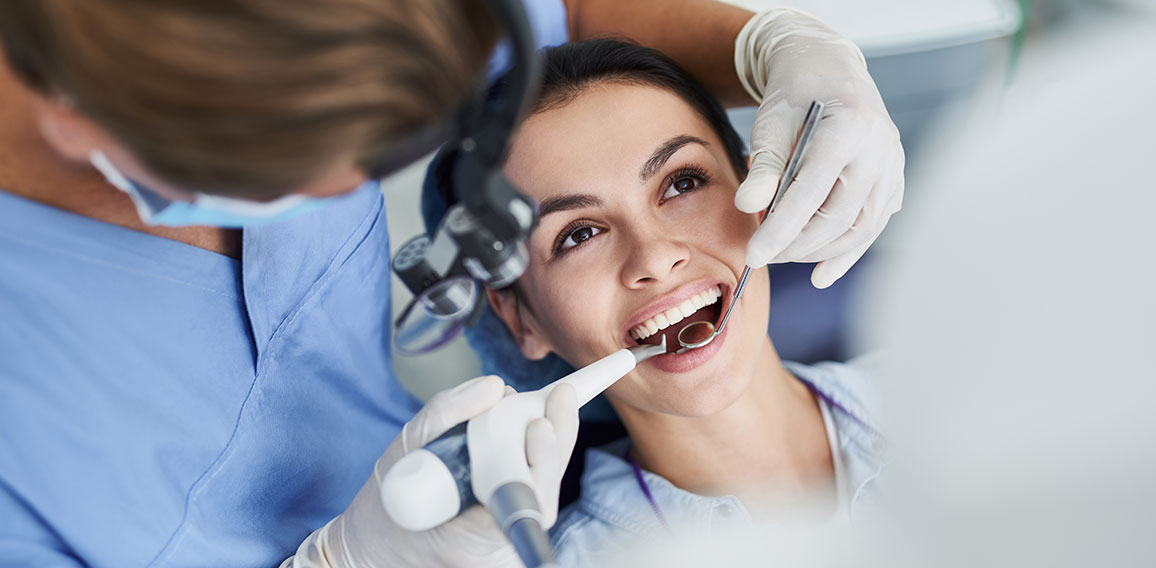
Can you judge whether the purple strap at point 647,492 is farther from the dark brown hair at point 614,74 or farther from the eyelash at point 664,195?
the dark brown hair at point 614,74

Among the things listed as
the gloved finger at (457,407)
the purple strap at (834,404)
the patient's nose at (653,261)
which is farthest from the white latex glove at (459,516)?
the purple strap at (834,404)

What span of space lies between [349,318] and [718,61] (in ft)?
2.62

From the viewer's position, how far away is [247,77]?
57cm

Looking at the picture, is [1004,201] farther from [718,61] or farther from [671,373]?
[718,61]

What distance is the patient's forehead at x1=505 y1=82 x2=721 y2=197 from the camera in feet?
4.04

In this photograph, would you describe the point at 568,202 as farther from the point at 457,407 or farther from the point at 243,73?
the point at 243,73

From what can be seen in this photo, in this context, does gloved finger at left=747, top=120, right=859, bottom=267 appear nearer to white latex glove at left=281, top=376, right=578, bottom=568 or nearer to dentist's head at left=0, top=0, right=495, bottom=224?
white latex glove at left=281, top=376, right=578, bottom=568

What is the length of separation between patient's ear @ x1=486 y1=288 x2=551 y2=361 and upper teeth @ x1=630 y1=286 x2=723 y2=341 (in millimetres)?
227

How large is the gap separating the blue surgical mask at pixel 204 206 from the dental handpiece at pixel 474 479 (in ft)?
1.04

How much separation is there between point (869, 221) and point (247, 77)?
3.07 feet

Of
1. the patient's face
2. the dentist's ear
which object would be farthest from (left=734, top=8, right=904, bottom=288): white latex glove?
the dentist's ear

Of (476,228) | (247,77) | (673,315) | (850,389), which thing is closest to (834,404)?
(850,389)

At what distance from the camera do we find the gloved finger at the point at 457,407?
1020mm

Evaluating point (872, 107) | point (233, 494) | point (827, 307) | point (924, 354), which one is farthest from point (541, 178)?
point (827, 307)
